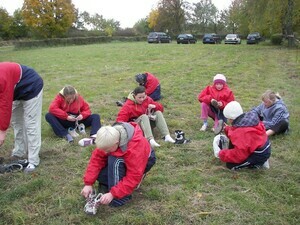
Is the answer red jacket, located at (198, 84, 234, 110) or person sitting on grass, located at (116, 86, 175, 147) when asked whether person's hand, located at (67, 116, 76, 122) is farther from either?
red jacket, located at (198, 84, 234, 110)

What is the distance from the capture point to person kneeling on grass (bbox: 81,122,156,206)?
3275 mm

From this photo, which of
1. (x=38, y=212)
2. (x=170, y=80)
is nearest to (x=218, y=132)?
(x=38, y=212)

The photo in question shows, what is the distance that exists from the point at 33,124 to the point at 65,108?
1.50 meters

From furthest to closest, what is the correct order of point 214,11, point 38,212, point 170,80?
A: point 214,11, point 170,80, point 38,212

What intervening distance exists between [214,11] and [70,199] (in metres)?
73.1

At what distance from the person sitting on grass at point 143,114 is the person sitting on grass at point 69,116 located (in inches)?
28.7

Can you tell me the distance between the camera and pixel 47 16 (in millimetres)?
49844

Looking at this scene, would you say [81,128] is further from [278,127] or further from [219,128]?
[278,127]

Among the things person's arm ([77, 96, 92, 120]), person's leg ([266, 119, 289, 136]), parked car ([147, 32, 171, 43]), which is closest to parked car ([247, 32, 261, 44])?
parked car ([147, 32, 171, 43])

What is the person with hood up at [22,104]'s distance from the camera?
383 cm

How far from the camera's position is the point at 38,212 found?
3.61m

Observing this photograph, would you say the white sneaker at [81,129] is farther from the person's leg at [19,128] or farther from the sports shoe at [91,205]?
the sports shoe at [91,205]

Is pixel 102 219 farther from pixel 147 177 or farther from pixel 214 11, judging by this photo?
pixel 214 11

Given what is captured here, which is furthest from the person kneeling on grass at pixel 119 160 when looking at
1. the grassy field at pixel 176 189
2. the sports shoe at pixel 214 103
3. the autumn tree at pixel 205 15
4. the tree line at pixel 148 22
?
the autumn tree at pixel 205 15
